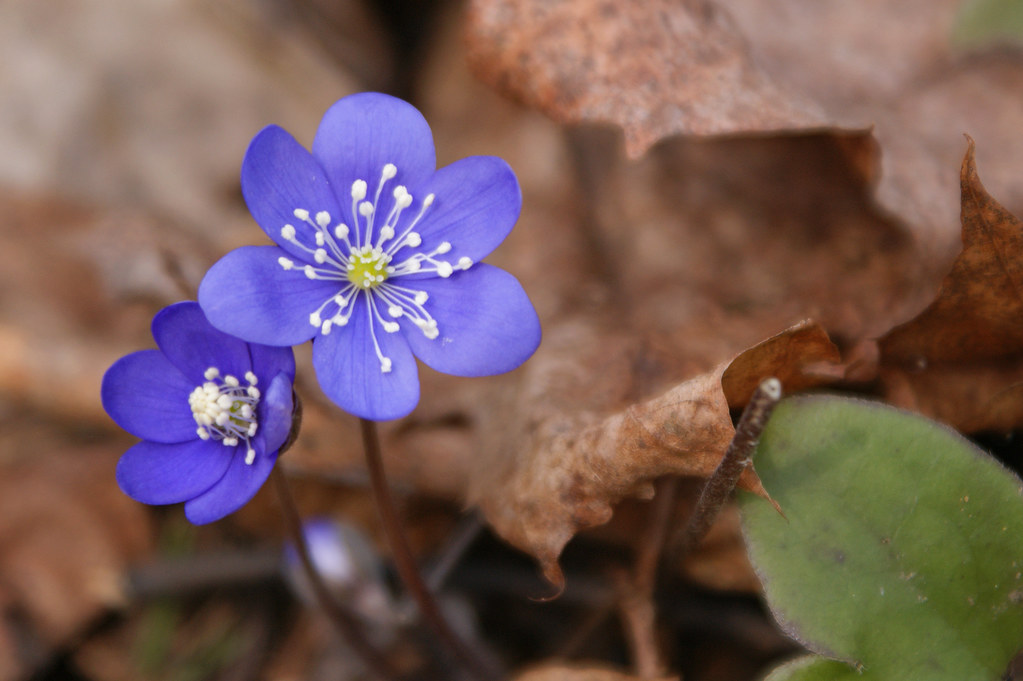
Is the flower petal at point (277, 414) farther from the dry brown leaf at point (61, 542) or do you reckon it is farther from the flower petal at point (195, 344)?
the dry brown leaf at point (61, 542)

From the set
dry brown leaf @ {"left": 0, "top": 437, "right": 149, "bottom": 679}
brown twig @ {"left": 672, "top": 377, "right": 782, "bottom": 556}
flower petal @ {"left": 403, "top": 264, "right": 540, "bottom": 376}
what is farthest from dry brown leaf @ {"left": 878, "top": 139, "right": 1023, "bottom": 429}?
dry brown leaf @ {"left": 0, "top": 437, "right": 149, "bottom": 679}

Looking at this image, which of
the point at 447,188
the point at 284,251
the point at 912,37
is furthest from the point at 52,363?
the point at 912,37

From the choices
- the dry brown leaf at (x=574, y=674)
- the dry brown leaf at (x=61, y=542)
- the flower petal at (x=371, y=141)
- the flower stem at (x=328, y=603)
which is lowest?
the dry brown leaf at (x=61, y=542)

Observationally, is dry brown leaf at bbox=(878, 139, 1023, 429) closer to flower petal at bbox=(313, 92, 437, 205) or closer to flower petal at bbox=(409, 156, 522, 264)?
flower petal at bbox=(409, 156, 522, 264)

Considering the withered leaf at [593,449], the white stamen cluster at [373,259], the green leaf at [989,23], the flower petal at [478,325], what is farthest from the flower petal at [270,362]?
the green leaf at [989,23]

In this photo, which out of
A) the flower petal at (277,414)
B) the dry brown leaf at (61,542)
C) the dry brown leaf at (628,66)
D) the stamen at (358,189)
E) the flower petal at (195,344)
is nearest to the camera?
the flower petal at (277,414)

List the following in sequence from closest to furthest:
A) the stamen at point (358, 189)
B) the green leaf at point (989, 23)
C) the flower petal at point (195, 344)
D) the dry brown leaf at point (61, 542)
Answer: the flower petal at point (195, 344) → the stamen at point (358, 189) → the dry brown leaf at point (61, 542) → the green leaf at point (989, 23)

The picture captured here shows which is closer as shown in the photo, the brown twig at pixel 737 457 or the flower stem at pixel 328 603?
the brown twig at pixel 737 457
